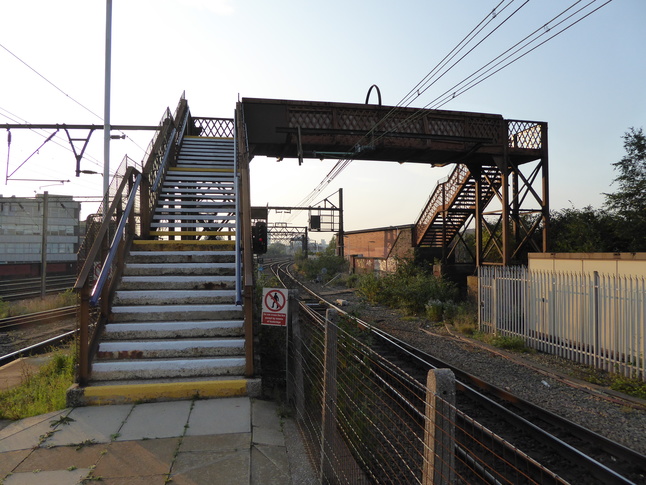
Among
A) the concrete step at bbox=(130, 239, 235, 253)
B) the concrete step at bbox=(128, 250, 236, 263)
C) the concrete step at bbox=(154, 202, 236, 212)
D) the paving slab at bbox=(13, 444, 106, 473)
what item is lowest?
Result: the paving slab at bbox=(13, 444, 106, 473)

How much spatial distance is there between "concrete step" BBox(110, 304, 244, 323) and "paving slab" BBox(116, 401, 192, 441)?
1.66 m

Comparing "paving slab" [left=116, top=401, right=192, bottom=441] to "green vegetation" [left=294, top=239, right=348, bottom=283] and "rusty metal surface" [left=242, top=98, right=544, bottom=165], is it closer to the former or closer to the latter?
"rusty metal surface" [left=242, top=98, right=544, bottom=165]

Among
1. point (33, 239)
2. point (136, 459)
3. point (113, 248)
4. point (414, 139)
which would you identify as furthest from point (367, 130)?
point (33, 239)

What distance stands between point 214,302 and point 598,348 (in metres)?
A: 7.53

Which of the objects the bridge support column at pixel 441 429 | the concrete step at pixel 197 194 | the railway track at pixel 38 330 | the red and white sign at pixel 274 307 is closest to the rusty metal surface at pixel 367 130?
the concrete step at pixel 197 194

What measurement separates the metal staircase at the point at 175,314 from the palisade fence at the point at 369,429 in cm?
110

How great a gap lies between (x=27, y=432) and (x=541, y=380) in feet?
26.0

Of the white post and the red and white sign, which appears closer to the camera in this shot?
the red and white sign

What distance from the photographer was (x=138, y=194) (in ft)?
29.9

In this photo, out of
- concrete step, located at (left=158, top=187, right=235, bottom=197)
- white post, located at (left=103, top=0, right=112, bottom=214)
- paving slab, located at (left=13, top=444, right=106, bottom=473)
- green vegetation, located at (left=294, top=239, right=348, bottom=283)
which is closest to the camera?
paving slab, located at (left=13, top=444, right=106, bottom=473)

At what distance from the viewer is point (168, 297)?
23.2 ft

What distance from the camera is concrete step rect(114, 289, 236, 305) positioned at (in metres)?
7.02

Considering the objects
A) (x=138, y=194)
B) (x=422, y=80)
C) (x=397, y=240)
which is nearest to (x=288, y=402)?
(x=138, y=194)

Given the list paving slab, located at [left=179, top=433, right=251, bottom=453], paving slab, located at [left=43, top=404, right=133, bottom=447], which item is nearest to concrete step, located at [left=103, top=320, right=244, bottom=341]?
paving slab, located at [left=43, top=404, right=133, bottom=447]
